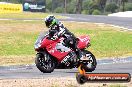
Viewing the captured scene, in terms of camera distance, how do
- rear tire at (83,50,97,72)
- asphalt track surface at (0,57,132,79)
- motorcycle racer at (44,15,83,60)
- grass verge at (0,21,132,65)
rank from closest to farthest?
1. motorcycle racer at (44,15,83,60)
2. rear tire at (83,50,97,72)
3. asphalt track surface at (0,57,132,79)
4. grass verge at (0,21,132,65)

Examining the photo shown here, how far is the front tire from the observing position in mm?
10380

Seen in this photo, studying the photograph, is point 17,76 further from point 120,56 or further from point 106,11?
point 106,11

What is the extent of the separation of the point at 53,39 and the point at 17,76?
9.66 meters

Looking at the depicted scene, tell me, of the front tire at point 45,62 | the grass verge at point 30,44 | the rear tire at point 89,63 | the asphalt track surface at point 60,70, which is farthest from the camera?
the grass verge at point 30,44

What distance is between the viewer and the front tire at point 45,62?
1038 centimetres

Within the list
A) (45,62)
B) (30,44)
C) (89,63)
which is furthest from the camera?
(30,44)

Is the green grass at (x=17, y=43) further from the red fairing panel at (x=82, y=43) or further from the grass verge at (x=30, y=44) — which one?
the red fairing panel at (x=82, y=43)

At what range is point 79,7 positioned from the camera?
424ft

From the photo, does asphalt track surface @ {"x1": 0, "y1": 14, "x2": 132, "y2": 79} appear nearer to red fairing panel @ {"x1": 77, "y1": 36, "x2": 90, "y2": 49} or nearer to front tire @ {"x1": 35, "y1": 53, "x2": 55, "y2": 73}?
front tire @ {"x1": 35, "y1": 53, "x2": 55, "y2": 73}

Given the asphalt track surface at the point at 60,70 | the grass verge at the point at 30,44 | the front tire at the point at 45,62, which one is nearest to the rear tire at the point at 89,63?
the front tire at the point at 45,62

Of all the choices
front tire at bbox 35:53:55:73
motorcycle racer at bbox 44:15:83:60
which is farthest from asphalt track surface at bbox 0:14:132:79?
motorcycle racer at bbox 44:15:83:60

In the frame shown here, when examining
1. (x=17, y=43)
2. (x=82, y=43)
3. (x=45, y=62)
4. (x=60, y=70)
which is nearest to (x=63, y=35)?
(x=82, y=43)

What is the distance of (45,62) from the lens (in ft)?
34.4

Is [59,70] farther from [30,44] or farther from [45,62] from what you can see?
[30,44]
